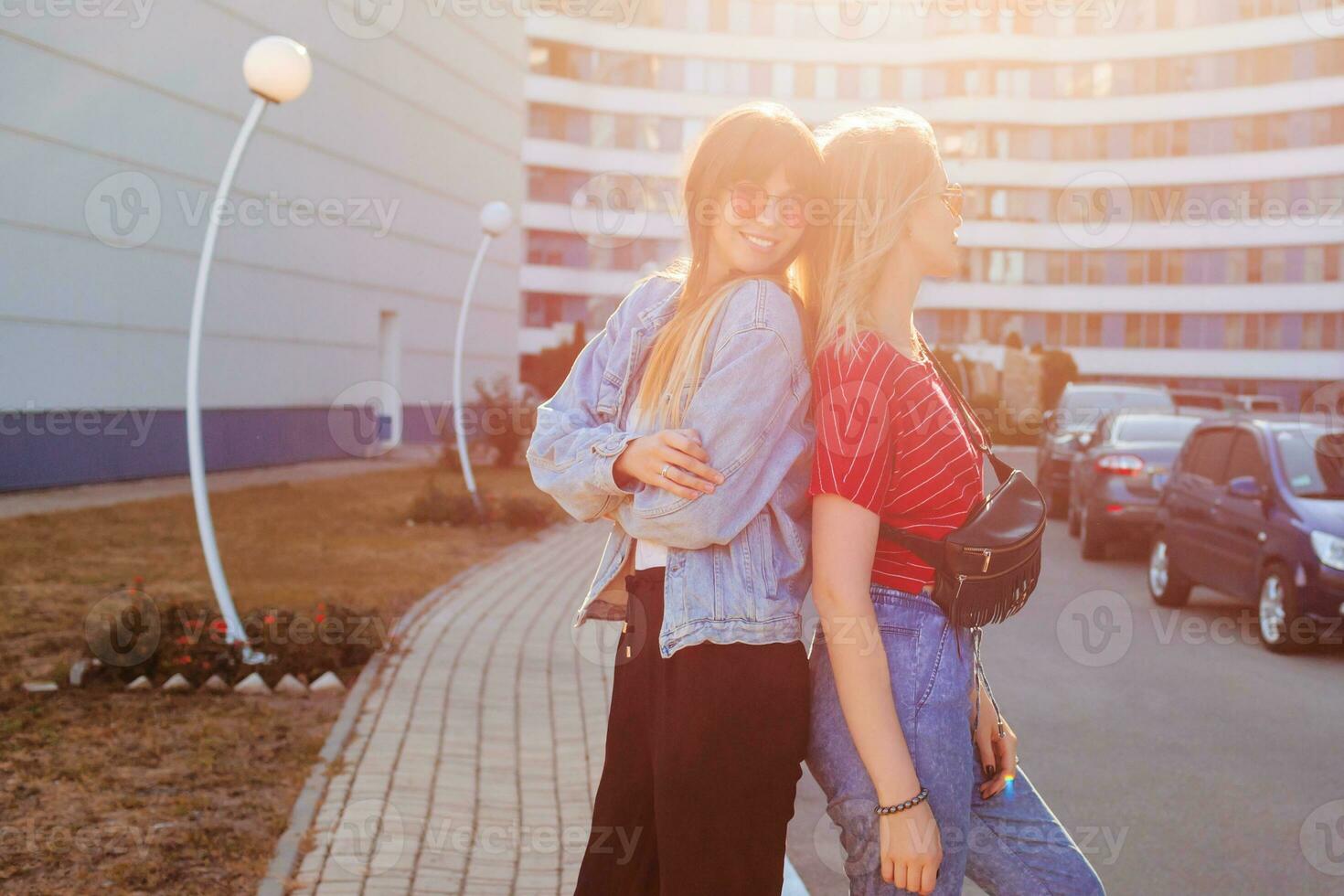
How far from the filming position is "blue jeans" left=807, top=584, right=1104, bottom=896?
240 centimetres

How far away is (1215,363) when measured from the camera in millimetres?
66750

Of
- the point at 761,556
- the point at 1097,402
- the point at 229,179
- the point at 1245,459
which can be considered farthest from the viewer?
the point at 1097,402

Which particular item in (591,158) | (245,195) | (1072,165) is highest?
(591,158)

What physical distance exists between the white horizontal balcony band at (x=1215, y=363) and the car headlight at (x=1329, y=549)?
59322 millimetres

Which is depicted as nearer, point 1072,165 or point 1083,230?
point 1083,230

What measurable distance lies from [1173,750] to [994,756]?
4.70m

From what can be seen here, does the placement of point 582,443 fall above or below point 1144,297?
below

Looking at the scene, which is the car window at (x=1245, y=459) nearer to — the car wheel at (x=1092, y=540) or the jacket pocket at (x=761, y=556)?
the car wheel at (x=1092, y=540)

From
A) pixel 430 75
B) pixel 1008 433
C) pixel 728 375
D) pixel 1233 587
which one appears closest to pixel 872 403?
pixel 728 375

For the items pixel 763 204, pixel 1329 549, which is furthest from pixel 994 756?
pixel 1329 549

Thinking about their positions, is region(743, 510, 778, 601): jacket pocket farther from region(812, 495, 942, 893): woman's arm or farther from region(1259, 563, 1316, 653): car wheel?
region(1259, 563, 1316, 653): car wheel

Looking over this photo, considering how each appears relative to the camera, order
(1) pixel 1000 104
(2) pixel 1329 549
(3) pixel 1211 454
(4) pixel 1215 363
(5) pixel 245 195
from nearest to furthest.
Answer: (2) pixel 1329 549
(3) pixel 1211 454
(5) pixel 245 195
(4) pixel 1215 363
(1) pixel 1000 104

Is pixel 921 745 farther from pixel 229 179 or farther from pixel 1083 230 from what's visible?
pixel 1083 230

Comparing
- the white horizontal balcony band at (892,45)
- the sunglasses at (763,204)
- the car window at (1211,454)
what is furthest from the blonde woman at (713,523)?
the white horizontal balcony band at (892,45)
